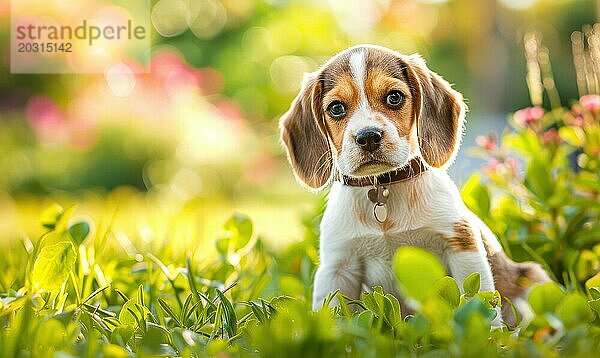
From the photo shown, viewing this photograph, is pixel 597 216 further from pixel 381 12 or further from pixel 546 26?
pixel 546 26

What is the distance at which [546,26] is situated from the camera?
8.03 meters

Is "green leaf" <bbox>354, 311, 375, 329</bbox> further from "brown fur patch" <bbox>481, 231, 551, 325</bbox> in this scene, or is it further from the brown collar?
"brown fur patch" <bbox>481, 231, 551, 325</bbox>

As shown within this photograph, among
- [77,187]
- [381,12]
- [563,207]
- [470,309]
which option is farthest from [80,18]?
[470,309]

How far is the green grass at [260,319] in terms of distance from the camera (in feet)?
3.66

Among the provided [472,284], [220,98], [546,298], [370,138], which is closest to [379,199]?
[370,138]

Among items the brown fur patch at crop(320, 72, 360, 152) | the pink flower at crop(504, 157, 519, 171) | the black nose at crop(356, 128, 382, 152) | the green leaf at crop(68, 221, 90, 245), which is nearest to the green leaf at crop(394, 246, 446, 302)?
the black nose at crop(356, 128, 382, 152)

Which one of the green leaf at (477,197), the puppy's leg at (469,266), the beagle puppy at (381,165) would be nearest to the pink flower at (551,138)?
the green leaf at (477,197)

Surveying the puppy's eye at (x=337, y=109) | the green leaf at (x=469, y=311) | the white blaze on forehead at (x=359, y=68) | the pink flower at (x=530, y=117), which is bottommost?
the green leaf at (x=469, y=311)

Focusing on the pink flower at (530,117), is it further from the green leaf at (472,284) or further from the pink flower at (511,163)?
the green leaf at (472,284)

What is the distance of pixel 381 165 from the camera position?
1.51m

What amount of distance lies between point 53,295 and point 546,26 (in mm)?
7295

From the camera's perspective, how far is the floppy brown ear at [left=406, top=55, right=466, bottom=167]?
5.27 ft

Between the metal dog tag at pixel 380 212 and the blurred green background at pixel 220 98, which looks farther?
the blurred green background at pixel 220 98

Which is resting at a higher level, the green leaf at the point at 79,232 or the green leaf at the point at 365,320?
the green leaf at the point at 79,232
